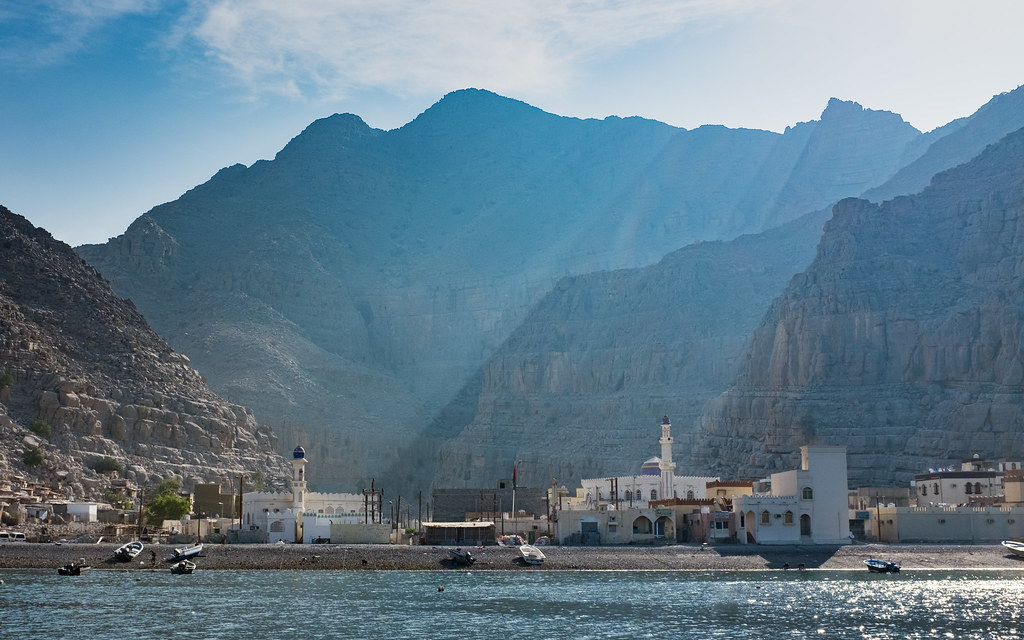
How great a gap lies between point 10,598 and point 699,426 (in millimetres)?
111720

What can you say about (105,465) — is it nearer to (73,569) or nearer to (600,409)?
(73,569)

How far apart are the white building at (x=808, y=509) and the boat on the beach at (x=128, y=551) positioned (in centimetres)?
4084

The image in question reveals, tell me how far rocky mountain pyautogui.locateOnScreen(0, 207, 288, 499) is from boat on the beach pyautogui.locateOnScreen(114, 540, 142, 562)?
19366mm

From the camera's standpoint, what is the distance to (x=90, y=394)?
119 metres

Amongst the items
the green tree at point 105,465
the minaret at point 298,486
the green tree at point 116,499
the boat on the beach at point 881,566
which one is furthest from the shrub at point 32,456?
the boat on the beach at point 881,566

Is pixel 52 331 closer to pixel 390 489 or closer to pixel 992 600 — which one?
pixel 390 489

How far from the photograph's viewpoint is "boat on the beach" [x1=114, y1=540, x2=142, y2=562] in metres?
87.9

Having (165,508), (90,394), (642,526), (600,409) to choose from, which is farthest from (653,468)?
(600,409)

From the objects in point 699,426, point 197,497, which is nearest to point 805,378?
point 699,426

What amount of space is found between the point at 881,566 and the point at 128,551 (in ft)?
153

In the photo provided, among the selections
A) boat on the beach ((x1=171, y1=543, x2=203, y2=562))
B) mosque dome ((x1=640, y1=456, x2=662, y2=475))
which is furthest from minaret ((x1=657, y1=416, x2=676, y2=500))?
boat on the beach ((x1=171, y1=543, x2=203, y2=562))

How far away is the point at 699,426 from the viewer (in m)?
169

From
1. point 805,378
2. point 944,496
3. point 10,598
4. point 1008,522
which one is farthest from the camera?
point 805,378

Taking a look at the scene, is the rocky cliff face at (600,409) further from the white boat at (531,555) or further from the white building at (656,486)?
the white boat at (531,555)
